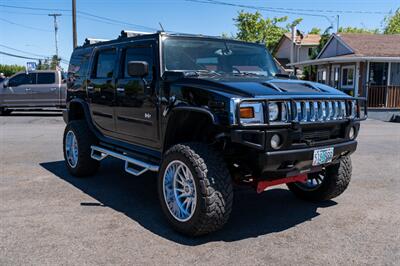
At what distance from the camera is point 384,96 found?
68.0ft

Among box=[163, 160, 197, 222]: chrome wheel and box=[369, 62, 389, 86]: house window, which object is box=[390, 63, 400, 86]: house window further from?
box=[163, 160, 197, 222]: chrome wheel

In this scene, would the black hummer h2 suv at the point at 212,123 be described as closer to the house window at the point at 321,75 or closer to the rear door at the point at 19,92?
the rear door at the point at 19,92

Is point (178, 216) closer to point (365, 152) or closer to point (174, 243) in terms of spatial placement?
point (174, 243)

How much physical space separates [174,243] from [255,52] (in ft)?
9.41

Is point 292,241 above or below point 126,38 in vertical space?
below

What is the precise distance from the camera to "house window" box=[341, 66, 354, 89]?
23.3 meters

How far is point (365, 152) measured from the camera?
29.9ft

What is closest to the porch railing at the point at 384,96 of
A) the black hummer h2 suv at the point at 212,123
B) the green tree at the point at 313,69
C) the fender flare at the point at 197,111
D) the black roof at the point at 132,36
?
the green tree at the point at 313,69

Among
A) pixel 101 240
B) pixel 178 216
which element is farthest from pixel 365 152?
pixel 101 240

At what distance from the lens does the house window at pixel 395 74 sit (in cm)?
2197

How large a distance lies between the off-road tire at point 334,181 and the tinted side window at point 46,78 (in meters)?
14.7

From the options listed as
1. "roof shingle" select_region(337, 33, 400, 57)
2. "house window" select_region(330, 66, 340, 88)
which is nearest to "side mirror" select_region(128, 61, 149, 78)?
"roof shingle" select_region(337, 33, 400, 57)

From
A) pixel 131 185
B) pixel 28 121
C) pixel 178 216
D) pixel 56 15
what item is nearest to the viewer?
pixel 178 216

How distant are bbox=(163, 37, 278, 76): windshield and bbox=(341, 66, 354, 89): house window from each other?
19.0 meters
